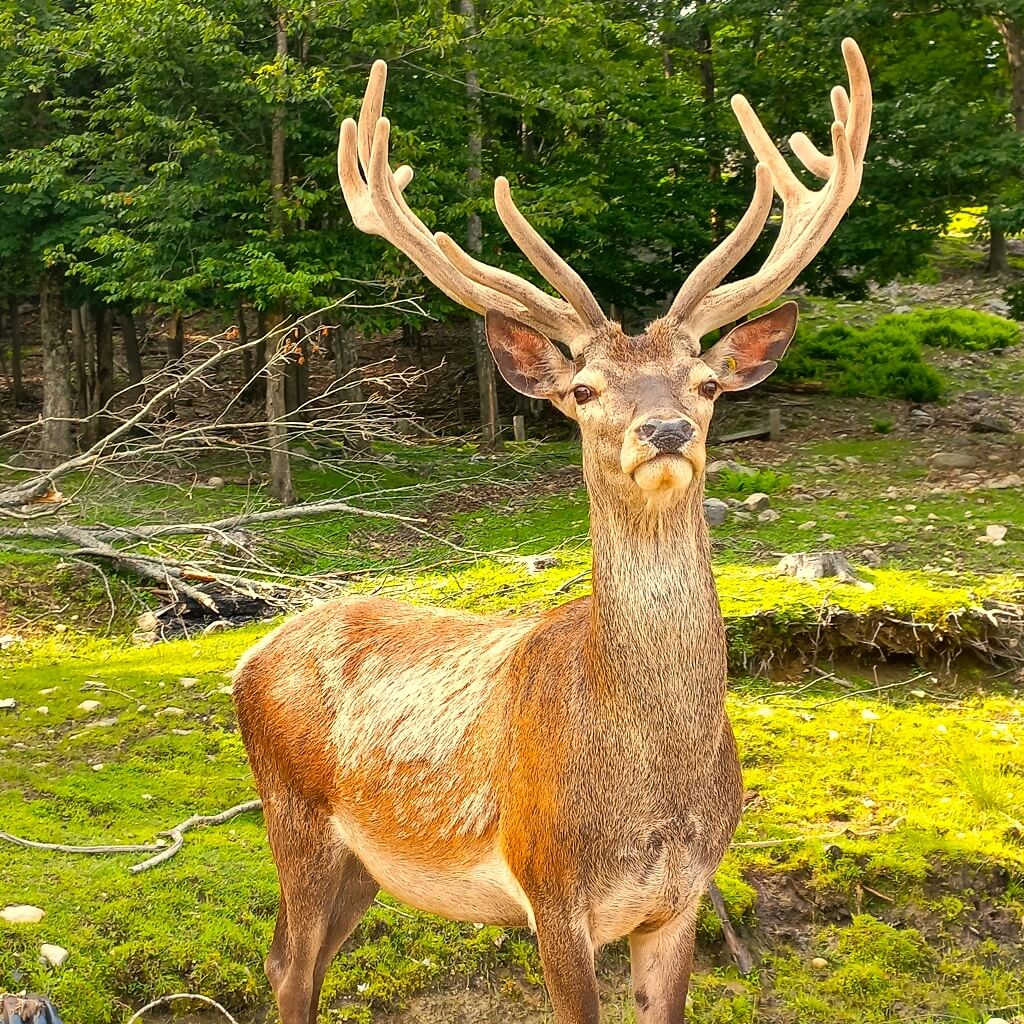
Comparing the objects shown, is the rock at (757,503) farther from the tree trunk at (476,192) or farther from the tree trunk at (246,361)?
the tree trunk at (246,361)

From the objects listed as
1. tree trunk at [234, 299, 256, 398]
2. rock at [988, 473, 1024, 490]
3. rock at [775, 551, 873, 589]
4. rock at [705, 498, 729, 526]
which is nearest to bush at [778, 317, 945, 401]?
rock at [988, 473, 1024, 490]

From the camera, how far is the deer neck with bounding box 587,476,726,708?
297 cm

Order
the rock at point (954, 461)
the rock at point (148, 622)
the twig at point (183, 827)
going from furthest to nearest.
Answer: the rock at point (954, 461) < the rock at point (148, 622) < the twig at point (183, 827)

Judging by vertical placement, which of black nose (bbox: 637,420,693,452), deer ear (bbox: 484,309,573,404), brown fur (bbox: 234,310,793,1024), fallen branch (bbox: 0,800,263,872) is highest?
deer ear (bbox: 484,309,573,404)

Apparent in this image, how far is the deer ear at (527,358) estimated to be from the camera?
10.5 feet

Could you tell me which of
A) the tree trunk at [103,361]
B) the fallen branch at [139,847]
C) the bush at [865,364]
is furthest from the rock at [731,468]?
the tree trunk at [103,361]

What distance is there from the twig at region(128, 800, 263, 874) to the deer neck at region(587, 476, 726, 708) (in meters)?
2.50

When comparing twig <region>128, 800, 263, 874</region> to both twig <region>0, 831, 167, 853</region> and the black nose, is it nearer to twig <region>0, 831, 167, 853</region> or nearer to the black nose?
twig <region>0, 831, 167, 853</region>

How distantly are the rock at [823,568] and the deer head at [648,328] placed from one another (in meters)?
3.77

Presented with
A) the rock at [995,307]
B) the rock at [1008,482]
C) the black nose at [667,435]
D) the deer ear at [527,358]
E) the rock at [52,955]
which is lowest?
the rock at [52,955]

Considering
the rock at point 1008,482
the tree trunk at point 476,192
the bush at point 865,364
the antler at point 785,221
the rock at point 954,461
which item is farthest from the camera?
the bush at point 865,364

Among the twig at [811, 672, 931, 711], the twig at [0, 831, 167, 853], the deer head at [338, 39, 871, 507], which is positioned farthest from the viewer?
the twig at [811, 672, 931, 711]

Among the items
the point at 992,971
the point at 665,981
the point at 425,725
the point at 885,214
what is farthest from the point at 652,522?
the point at 885,214

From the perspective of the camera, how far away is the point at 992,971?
4.54 metres
